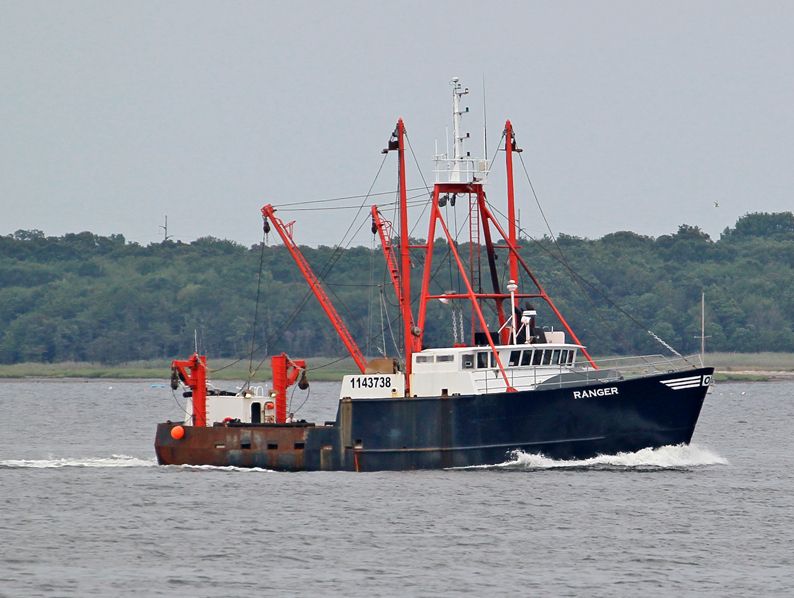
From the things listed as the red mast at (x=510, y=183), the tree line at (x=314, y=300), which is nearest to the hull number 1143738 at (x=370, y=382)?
the red mast at (x=510, y=183)

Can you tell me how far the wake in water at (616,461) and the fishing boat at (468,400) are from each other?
0.20m

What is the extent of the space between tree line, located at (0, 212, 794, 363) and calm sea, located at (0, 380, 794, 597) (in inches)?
3059

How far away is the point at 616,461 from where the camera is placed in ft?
151

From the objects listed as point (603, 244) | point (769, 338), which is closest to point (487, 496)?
point (769, 338)

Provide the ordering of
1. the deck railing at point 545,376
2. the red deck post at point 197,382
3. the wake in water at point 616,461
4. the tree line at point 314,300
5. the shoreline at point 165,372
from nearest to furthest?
1. the wake in water at point 616,461
2. the deck railing at point 545,376
3. the red deck post at point 197,382
4. the shoreline at point 165,372
5. the tree line at point 314,300

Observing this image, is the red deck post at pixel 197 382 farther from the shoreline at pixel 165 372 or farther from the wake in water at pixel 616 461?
the shoreline at pixel 165 372

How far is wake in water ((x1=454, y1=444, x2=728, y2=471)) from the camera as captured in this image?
4566cm

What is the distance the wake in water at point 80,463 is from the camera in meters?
52.5

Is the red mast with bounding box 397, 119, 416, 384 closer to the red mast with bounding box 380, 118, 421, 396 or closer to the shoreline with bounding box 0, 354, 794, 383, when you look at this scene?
the red mast with bounding box 380, 118, 421, 396

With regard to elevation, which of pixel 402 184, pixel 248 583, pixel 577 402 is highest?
pixel 402 184

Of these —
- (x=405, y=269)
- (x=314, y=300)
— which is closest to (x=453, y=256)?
(x=405, y=269)

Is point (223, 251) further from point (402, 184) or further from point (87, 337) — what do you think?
point (402, 184)

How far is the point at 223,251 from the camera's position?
586 feet

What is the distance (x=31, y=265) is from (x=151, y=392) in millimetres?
53654
